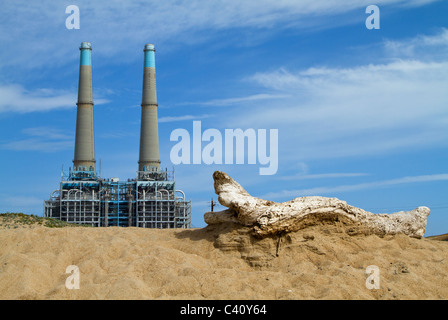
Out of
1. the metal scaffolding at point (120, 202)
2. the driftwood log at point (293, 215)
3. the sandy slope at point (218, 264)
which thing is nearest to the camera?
the sandy slope at point (218, 264)

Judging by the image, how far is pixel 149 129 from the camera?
157 feet

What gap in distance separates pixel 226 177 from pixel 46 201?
127 ft

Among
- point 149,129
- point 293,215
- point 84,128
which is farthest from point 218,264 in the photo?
point 84,128

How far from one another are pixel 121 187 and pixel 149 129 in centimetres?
665

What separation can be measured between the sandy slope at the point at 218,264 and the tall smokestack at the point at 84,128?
36519 millimetres

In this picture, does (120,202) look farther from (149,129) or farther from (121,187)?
(149,129)

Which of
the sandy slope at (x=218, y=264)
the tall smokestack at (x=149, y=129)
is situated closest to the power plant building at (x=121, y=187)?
the tall smokestack at (x=149, y=129)

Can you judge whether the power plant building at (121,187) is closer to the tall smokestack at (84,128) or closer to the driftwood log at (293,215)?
the tall smokestack at (84,128)

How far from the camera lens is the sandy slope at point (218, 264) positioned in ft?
28.9

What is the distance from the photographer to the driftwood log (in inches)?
434

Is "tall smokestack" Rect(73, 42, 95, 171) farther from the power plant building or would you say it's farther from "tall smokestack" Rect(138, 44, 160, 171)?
"tall smokestack" Rect(138, 44, 160, 171)

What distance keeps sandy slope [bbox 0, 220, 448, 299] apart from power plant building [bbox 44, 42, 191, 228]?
112 feet

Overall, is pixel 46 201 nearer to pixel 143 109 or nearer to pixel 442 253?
pixel 143 109

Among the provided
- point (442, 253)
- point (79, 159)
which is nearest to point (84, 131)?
point (79, 159)
